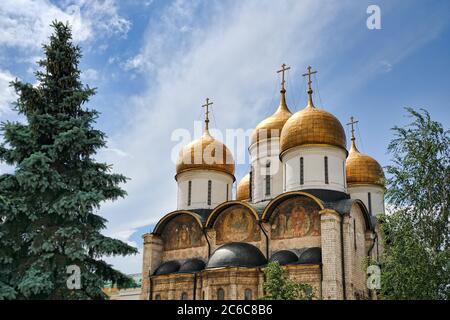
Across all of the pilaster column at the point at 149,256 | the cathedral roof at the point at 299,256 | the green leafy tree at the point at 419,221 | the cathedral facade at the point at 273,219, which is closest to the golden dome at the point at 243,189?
the cathedral facade at the point at 273,219

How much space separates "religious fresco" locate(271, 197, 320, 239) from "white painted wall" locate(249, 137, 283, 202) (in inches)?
138

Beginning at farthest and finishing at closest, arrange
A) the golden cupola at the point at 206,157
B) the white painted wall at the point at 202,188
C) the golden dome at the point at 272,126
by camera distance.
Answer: the golden dome at the point at 272,126, the golden cupola at the point at 206,157, the white painted wall at the point at 202,188

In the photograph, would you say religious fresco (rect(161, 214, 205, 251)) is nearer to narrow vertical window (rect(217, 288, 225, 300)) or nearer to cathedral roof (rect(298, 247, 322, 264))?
narrow vertical window (rect(217, 288, 225, 300))

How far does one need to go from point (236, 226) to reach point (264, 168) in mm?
4402

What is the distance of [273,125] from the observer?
1064 inches

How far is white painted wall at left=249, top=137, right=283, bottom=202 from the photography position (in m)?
25.2

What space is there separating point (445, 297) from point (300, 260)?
7.41 m

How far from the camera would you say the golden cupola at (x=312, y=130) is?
2277cm

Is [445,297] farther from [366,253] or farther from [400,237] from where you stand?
[366,253]

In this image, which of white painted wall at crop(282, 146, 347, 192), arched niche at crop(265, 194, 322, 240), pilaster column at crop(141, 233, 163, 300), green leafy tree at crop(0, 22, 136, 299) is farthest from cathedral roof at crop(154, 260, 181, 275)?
green leafy tree at crop(0, 22, 136, 299)

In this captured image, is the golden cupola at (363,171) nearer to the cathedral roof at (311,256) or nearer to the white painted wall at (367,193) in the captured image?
the white painted wall at (367,193)

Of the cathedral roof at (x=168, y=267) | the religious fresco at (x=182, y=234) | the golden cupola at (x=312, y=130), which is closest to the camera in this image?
the golden cupola at (x=312, y=130)

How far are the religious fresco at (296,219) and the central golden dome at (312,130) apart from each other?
9.78ft

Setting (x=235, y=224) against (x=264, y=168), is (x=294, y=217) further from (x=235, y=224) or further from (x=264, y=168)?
(x=264, y=168)
